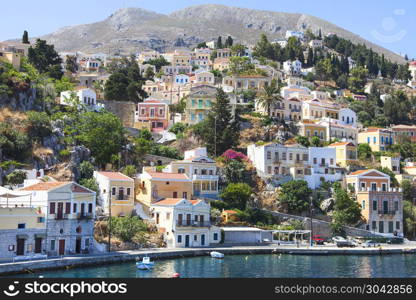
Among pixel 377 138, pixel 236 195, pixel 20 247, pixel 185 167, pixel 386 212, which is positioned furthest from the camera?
pixel 377 138

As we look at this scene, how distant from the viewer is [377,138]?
8681cm

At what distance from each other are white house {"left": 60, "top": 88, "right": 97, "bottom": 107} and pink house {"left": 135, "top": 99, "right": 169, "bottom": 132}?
641 centimetres

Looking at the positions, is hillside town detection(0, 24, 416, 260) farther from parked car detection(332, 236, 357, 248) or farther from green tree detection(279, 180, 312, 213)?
parked car detection(332, 236, 357, 248)

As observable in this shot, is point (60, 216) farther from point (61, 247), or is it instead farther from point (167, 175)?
point (167, 175)

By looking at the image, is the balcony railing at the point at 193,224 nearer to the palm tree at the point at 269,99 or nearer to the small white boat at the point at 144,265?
the small white boat at the point at 144,265

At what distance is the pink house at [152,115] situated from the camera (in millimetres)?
86125

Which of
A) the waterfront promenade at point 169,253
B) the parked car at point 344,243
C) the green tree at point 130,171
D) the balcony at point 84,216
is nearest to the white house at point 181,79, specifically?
the green tree at point 130,171

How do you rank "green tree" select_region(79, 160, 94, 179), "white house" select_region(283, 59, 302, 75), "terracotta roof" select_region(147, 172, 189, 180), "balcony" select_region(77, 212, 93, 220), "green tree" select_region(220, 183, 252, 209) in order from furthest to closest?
"white house" select_region(283, 59, 302, 75), "green tree" select_region(220, 183, 252, 209), "green tree" select_region(79, 160, 94, 179), "terracotta roof" select_region(147, 172, 189, 180), "balcony" select_region(77, 212, 93, 220)

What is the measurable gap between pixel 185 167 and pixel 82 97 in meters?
23.8

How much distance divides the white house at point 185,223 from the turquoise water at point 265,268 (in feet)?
14.0

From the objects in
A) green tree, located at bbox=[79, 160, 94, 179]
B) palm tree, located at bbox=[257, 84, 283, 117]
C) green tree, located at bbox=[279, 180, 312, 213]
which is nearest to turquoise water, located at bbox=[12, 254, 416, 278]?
green tree, located at bbox=[279, 180, 312, 213]

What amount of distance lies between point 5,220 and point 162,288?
19434 mm

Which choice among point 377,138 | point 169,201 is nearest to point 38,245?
point 169,201

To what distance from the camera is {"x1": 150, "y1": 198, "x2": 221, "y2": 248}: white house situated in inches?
2176
